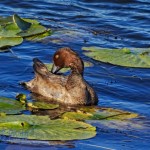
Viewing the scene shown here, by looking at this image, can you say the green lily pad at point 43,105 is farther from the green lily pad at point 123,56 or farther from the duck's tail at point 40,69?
the green lily pad at point 123,56

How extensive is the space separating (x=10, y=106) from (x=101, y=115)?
1.18m

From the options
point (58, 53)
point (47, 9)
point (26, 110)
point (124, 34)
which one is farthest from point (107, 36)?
point (26, 110)

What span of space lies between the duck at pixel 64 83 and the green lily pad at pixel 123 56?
121 centimetres

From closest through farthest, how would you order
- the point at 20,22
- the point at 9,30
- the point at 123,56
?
the point at 123,56 < the point at 9,30 < the point at 20,22

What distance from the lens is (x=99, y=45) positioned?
45.9 feet

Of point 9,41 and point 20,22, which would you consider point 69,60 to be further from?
point 20,22

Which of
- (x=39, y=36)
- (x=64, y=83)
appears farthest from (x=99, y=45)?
(x=64, y=83)

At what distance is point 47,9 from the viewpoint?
17.0 m

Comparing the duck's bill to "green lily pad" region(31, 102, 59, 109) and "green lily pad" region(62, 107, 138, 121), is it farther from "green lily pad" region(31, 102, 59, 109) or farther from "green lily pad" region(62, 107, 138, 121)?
"green lily pad" region(62, 107, 138, 121)

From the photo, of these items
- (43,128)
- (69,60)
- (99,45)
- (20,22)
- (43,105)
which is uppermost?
(20,22)

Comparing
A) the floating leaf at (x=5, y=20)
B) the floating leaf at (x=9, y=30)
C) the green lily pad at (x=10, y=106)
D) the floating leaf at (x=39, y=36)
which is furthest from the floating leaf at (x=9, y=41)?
the green lily pad at (x=10, y=106)

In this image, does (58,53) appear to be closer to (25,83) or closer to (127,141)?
(25,83)

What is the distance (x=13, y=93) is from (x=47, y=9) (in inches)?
256

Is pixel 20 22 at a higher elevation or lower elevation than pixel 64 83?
higher
